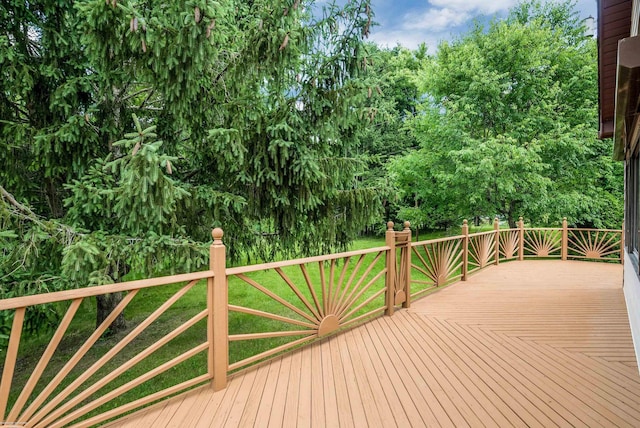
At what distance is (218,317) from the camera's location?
2.54m

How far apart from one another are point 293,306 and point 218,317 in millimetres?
852

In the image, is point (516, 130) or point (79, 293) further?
point (516, 130)

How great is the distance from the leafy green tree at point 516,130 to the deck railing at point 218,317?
1258mm

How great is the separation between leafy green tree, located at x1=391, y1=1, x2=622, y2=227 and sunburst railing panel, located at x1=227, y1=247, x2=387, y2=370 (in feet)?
12.1


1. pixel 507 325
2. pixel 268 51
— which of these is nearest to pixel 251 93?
pixel 268 51

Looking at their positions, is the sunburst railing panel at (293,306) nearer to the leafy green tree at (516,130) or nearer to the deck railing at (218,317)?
the deck railing at (218,317)

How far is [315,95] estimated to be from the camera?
411 cm

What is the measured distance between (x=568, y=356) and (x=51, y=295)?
13.5 ft

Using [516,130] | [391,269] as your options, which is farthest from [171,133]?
[516,130]

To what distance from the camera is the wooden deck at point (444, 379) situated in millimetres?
2221

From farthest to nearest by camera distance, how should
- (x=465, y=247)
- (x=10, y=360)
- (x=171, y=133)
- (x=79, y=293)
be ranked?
(x=465, y=247)
(x=171, y=133)
(x=79, y=293)
(x=10, y=360)

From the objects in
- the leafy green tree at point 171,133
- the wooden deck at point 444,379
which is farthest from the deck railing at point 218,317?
the leafy green tree at point 171,133

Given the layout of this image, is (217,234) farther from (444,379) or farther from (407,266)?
(407,266)

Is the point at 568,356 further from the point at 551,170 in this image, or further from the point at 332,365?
the point at 551,170
